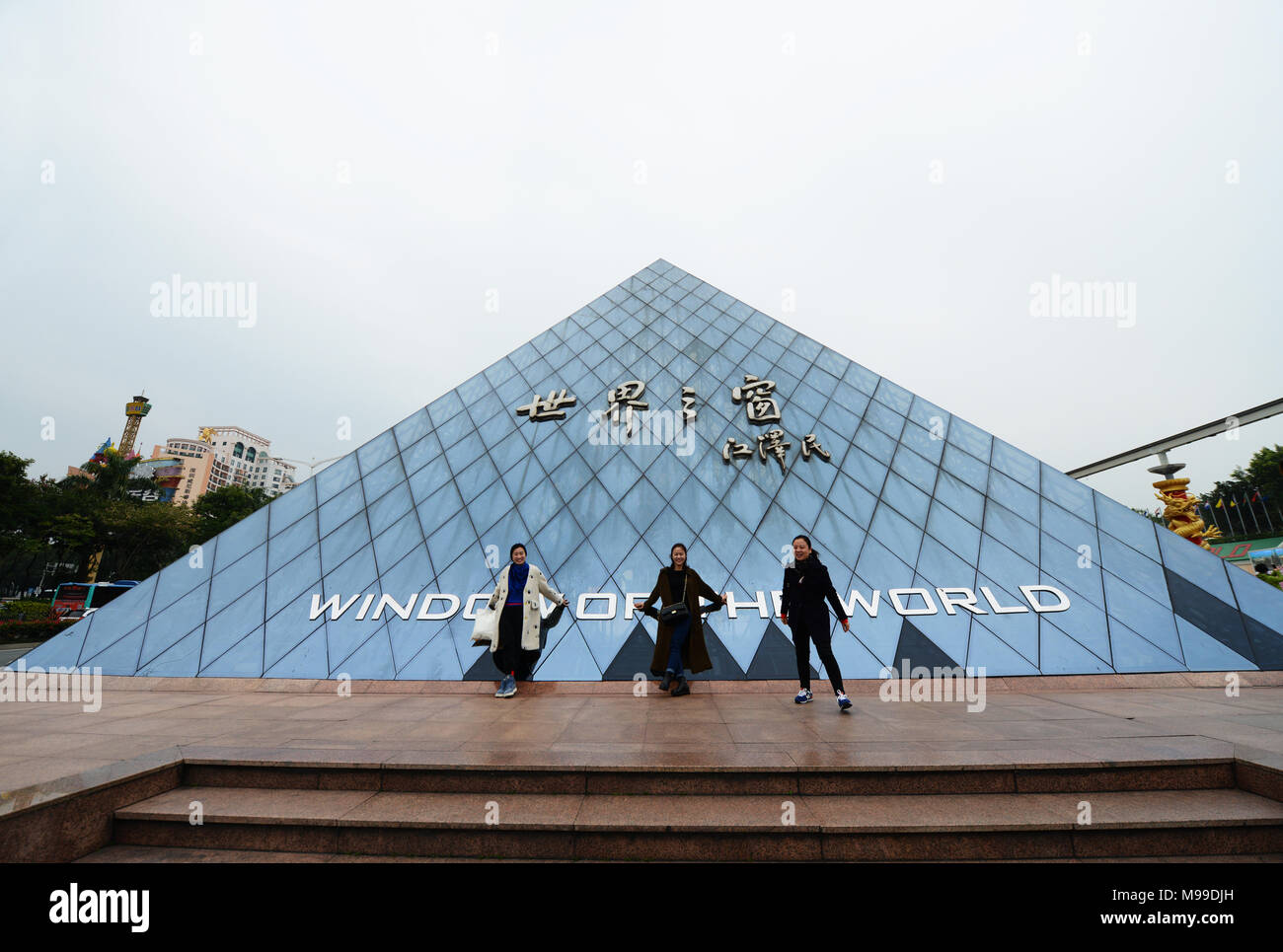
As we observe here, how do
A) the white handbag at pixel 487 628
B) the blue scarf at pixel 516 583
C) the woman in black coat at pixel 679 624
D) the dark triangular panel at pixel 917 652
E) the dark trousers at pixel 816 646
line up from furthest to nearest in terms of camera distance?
1. the dark triangular panel at pixel 917 652
2. the blue scarf at pixel 516 583
3. the woman in black coat at pixel 679 624
4. the white handbag at pixel 487 628
5. the dark trousers at pixel 816 646

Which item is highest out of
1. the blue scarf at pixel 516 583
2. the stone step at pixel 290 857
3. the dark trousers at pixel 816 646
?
the blue scarf at pixel 516 583

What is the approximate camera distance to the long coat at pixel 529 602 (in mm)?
6711

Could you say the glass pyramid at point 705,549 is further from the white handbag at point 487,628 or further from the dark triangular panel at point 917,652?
the white handbag at point 487,628

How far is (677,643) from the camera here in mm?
6754

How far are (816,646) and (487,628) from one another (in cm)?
405

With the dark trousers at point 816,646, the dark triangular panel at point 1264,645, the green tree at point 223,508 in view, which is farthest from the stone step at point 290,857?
the green tree at point 223,508

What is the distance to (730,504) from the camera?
35.0 feet

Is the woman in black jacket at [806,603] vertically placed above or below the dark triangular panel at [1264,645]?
above

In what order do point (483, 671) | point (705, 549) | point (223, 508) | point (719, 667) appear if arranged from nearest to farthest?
point (719, 667) < point (483, 671) < point (705, 549) < point (223, 508)

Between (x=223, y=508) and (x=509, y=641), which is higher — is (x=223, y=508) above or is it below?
above

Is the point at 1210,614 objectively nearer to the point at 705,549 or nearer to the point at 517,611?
the point at 705,549

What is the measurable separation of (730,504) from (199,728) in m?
8.69

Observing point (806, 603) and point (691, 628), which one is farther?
point (691, 628)

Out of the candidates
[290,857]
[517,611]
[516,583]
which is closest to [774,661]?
[517,611]
